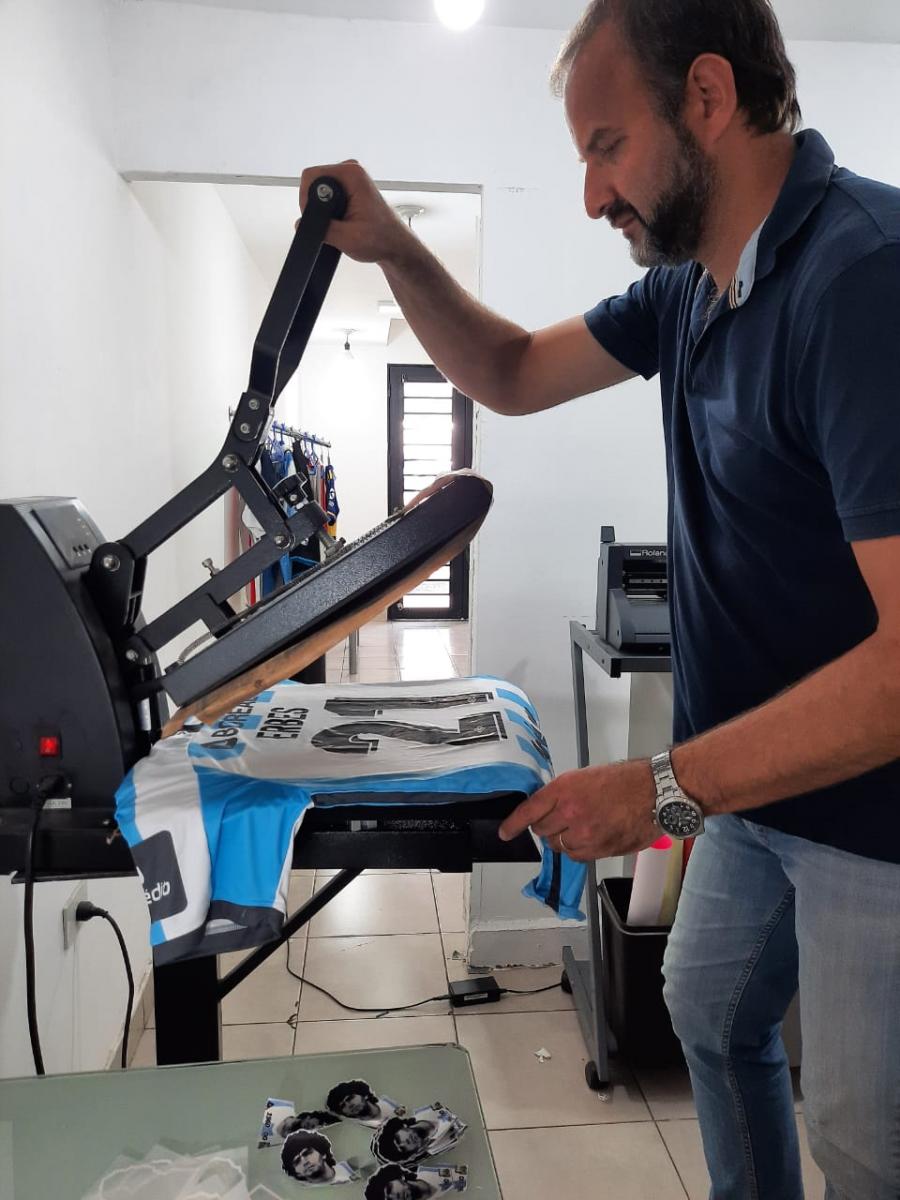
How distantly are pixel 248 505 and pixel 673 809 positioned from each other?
0.56 meters

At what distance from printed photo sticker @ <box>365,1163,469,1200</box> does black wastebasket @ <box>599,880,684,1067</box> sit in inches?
46.9

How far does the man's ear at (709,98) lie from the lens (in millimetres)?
955

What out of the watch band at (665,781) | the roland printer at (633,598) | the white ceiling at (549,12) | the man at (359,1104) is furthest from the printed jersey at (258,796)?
the white ceiling at (549,12)

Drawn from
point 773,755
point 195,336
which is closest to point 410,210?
point 195,336

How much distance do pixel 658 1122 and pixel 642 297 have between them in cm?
170

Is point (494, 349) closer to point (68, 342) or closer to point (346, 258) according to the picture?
point (68, 342)

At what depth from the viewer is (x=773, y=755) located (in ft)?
2.73

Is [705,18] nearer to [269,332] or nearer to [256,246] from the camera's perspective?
[269,332]

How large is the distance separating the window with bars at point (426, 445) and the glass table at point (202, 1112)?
24.0 ft

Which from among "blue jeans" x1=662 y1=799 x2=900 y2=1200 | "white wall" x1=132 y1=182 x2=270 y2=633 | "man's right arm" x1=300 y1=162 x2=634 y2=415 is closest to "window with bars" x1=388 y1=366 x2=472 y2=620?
"white wall" x1=132 y1=182 x2=270 y2=633

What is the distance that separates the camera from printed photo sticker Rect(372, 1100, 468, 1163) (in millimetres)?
948

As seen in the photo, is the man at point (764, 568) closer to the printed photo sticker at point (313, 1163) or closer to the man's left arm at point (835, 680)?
the man's left arm at point (835, 680)

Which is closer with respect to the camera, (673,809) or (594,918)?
(673,809)

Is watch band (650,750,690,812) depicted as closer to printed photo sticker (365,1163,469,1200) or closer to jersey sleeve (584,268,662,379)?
printed photo sticker (365,1163,469,1200)
